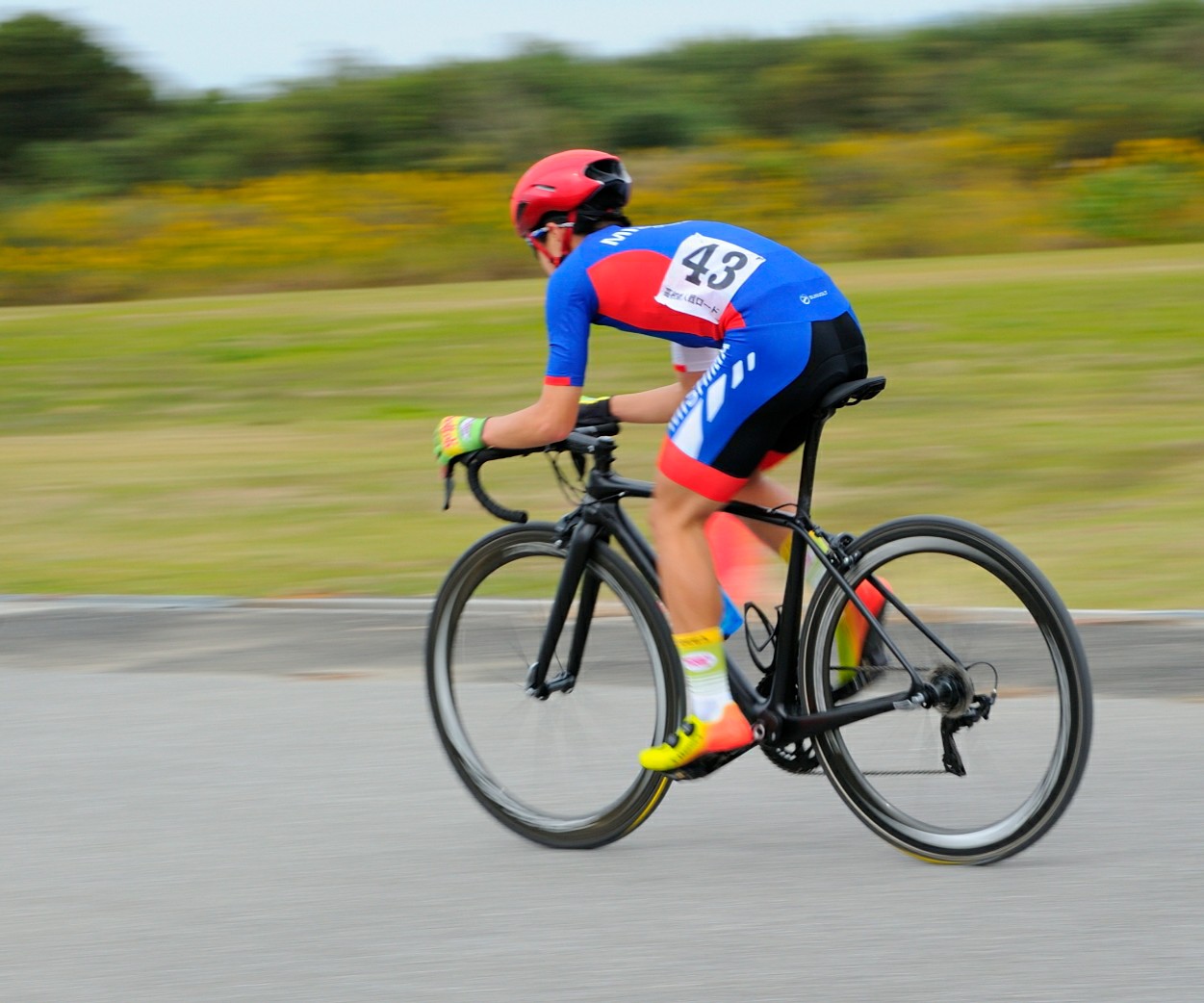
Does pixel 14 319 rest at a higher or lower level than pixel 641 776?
lower

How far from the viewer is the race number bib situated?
13.9 feet

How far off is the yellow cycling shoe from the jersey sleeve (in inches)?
34.1

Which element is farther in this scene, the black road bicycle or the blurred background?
the blurred background

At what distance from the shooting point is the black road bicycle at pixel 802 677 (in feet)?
13.5

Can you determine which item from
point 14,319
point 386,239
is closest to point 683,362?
point 14,319

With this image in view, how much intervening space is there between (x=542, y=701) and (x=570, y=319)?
107 centimetres

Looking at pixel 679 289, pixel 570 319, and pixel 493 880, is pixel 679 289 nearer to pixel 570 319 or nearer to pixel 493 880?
pixel 570 319

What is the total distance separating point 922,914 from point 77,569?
5520 millimetres

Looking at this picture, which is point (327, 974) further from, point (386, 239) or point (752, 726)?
point (386, 239)

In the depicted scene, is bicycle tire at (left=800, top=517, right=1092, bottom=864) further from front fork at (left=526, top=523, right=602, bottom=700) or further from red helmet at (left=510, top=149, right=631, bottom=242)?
red helmet at (left=510, top=149, right=631, bottom=242)

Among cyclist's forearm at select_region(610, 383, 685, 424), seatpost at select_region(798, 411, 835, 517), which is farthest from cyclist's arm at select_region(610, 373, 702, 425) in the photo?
seatpost at select_region(798, 411, 835, 517)

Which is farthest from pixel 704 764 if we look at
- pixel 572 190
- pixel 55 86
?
pixel 55 86

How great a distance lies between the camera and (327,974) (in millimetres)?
3764

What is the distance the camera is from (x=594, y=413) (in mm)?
4637
